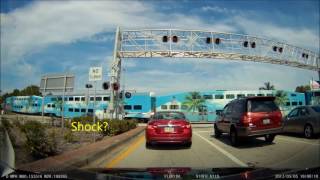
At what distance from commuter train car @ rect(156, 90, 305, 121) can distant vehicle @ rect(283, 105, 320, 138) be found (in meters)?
39.0

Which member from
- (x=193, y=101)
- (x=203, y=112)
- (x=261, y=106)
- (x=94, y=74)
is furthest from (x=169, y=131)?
(x=193, y=101)

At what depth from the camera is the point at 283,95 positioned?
60688mm

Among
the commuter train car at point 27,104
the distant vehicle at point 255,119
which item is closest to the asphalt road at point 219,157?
the distant vehicle at point 255,119

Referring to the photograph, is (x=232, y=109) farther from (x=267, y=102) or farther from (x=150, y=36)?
(x=150, y=36)

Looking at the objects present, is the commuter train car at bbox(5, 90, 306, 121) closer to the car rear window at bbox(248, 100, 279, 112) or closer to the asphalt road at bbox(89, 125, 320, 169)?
the car rear window at bbox(248, 100, 279, 112)

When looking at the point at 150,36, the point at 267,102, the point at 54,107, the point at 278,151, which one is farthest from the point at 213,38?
the point at 54,107

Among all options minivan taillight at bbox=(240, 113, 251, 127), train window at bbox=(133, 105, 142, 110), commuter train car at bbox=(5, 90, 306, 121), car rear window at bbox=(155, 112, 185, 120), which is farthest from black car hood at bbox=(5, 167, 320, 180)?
train window at bbox=(133, 105, 142, 110)

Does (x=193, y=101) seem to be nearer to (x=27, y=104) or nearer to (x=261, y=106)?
(x=27, y=104)

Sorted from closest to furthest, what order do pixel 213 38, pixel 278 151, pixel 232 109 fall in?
pixel 278 151 → pixel 232 109 → pixel 213 38

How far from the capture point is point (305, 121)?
17.0m

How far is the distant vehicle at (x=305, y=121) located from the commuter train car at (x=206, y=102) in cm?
3899

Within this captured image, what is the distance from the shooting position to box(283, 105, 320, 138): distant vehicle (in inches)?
638

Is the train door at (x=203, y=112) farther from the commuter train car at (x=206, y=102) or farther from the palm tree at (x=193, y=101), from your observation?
the palm tree at (x=193, y=101)

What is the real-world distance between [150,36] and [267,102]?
76.6 feet
